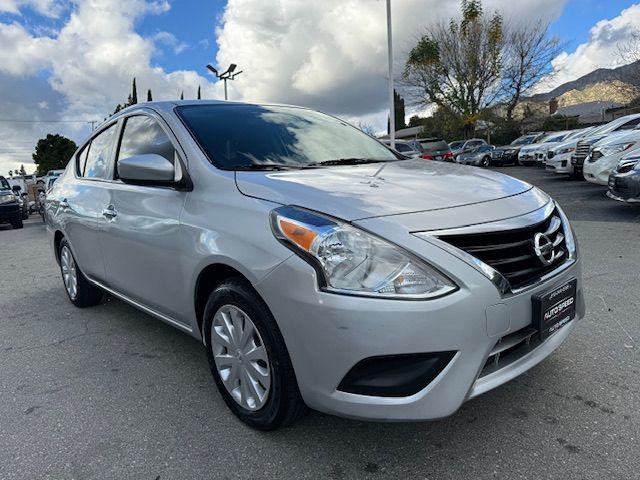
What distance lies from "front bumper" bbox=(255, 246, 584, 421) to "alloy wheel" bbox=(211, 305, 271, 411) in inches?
10.9

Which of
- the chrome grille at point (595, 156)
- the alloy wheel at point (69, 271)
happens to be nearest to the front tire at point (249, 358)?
the alloy wheel at point (69, 271)

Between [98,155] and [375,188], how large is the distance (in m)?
2.74

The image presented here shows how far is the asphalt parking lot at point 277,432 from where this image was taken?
212cm

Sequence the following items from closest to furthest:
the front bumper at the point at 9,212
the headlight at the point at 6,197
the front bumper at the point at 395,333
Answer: the front bumper at the point at 395,333
the front bumper at the point at 9,212
the headlight at the point at 6,197

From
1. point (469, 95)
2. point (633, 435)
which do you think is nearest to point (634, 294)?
point (633, 435)

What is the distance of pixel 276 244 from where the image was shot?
6.84ft

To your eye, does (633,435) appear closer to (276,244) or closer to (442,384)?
(442,384)

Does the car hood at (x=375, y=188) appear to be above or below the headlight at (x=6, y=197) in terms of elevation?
below

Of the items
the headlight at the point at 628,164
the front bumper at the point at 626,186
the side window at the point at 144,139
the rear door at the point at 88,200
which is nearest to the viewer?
the side window at the point at 144,139

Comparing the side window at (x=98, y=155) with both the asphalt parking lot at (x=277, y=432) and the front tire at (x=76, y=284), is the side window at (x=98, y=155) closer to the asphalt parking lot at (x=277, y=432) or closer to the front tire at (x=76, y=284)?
the front tire at (x=76, y=284)

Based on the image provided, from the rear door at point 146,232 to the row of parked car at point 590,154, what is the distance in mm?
3169

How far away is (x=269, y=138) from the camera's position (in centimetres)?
311

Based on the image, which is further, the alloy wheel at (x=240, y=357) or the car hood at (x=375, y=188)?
the alloy wheel at (x=240, y=357)

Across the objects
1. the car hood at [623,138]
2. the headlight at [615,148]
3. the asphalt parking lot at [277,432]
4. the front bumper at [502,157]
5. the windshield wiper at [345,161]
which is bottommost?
the asphalt parking lot at [277,432]
